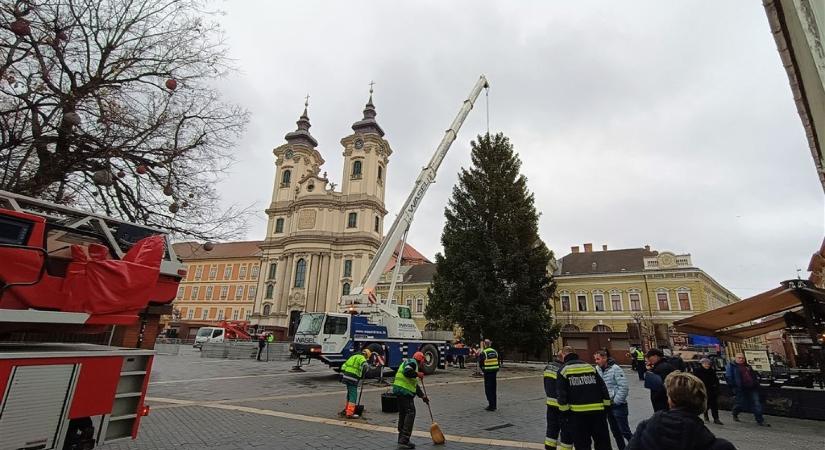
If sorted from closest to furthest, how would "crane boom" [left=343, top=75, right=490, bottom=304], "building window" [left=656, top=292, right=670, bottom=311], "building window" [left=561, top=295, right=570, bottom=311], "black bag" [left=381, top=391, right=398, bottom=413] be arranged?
1. "black bag" [left=381, top=391, right=398, bottom=413]
2. "crane boom" [left=343, top=75, right=490, bottom=304]
3. "building window" [left=656, top=292, right=670, bottom=311]
4. "building window" [left=561, top=295, right=570, bottom=311]

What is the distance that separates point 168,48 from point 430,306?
23628 mm

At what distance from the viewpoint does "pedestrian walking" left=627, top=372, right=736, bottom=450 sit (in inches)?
99.6

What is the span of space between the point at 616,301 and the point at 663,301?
13.9 ft

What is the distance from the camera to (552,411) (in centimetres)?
596

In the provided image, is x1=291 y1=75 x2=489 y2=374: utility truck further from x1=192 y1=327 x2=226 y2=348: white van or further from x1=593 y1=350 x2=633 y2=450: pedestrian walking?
x1=192 y1=327 x2=226 y2=348: white van

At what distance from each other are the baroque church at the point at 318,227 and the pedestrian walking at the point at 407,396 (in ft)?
148

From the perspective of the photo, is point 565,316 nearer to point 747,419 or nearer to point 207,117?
point 747,419

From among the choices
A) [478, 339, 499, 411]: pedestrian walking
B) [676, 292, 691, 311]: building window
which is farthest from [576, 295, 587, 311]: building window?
[478, 339, 499, 411]: pedestrian walking

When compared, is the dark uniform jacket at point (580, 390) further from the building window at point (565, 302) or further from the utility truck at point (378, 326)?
the building window at point (565, 302)

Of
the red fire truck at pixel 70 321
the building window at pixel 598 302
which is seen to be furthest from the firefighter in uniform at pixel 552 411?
the building window at pixel 598 302

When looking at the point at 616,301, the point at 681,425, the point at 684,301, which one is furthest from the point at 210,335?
the point at 684,301

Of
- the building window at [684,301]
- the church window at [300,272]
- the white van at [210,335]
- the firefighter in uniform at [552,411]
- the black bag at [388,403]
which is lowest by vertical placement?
the black bag at [388,403]

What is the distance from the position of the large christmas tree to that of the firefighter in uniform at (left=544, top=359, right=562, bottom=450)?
68.2ft

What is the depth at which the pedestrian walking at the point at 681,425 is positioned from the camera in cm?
253
